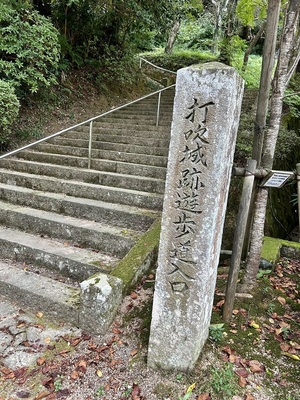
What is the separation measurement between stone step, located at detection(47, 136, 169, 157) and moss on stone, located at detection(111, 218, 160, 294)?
2090 mm

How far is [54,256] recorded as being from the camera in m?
3.11

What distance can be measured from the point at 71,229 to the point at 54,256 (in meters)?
0.45

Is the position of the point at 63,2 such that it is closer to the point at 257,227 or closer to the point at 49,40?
the point at 49,40

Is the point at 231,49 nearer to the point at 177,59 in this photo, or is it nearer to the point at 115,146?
the point at 177,59

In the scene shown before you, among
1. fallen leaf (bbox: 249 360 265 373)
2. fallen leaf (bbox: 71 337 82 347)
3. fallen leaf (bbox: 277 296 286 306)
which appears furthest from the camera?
fallen leaf (bbox: 277 296 286 306)

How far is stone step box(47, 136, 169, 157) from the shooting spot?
5.02m

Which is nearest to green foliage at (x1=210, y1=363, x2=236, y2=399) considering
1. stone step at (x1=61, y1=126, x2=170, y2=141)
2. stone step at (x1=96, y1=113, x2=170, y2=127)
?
stone step at (x1=61, y1=126, x2=170, y2=141)

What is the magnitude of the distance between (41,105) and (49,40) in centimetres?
154

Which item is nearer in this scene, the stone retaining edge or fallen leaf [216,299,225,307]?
the stone retaining edge

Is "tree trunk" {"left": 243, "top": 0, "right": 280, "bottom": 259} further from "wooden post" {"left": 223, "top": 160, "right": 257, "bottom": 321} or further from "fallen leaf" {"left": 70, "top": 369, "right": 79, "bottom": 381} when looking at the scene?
"fallen leaf" {"left": 70, "top": 369, "right": 79, "bottom": 381}

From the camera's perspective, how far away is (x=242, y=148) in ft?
13.8

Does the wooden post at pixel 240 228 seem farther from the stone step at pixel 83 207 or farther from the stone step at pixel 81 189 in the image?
the stone step at pixel 81 189

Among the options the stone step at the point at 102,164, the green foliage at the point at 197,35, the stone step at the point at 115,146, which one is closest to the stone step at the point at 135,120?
the stone step at the point at 115,146

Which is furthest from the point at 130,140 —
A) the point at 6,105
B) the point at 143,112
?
the point at 143,112
